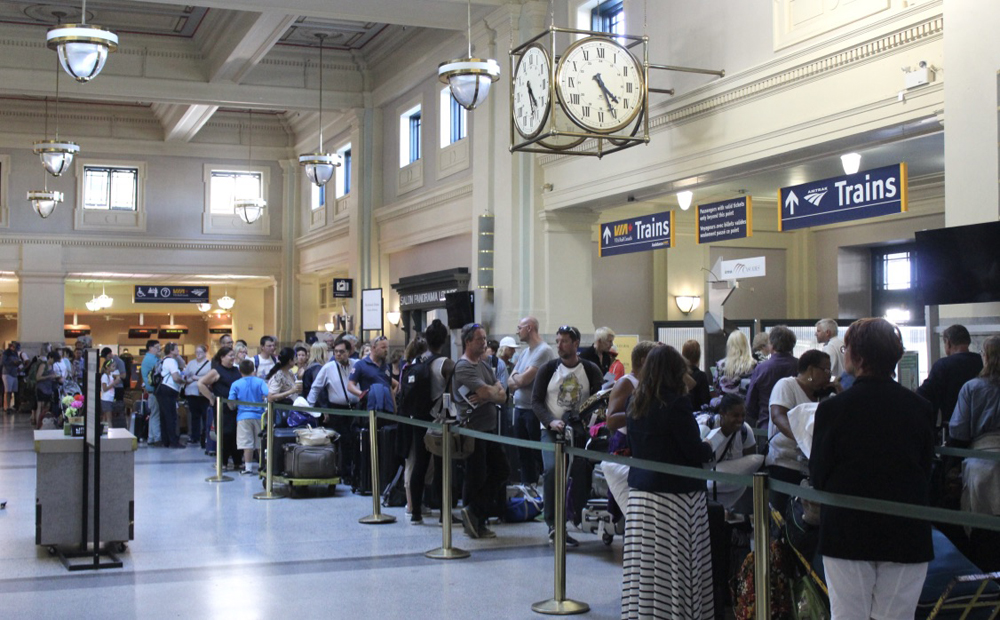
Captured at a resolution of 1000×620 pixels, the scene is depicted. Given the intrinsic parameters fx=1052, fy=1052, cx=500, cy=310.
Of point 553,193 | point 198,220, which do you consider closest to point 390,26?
point 553,193

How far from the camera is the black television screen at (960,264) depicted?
689cm

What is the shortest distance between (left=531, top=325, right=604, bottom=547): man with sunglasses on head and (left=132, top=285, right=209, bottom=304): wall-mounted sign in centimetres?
Answer: 2423

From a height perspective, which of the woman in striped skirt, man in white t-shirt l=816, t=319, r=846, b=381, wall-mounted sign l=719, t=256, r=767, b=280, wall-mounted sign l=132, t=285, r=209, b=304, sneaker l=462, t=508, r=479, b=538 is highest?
wall-mounted sign l=132, t=285, r=209, b=304

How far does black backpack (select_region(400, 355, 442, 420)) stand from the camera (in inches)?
364

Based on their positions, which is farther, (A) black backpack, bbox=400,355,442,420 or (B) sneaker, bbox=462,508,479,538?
(A) black backpack, bbox=400,355,442,420

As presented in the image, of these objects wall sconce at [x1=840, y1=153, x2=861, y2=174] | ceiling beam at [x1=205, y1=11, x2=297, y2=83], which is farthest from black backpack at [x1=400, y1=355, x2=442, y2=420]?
ceiling beam at [x1=205, y1=11, x2=297, y2=83]

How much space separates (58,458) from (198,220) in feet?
67.8

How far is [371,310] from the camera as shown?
65.3 ft

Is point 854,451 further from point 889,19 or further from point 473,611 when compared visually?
point 889,19

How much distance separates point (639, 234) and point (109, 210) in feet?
59.0

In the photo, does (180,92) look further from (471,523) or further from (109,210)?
(471,523)

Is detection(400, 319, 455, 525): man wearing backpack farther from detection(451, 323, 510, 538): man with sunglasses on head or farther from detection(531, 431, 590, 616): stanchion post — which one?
detection(531, 431, 590, 616): stanchion post

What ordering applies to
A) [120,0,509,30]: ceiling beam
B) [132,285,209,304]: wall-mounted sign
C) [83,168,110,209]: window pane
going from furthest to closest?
[132,285,209,304]: wall-mounted sign, [83,168,110,209]: window pane, [120,0,509,30]: ceiling beam

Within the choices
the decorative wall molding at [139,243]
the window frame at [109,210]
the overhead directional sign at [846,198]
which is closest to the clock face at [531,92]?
the overhead directional sign at [846,198]
